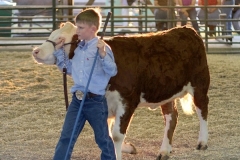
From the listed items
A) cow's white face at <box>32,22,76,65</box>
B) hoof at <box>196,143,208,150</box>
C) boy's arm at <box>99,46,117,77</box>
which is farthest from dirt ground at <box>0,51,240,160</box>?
boy's arm at <box>99,46,117,77</box>

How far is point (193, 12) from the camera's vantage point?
14.2m

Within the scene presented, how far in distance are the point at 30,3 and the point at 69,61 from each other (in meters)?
15.6

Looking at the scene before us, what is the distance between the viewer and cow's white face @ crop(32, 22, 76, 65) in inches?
173

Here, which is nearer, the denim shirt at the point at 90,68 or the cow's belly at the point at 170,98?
the denim shirt at the point at 90,68

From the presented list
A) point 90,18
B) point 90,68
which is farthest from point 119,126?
point 90,18

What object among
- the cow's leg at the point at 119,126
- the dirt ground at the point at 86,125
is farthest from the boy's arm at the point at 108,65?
the dirt ground at the point at 86,125

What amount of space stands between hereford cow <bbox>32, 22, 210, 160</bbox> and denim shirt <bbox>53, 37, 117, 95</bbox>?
302mm

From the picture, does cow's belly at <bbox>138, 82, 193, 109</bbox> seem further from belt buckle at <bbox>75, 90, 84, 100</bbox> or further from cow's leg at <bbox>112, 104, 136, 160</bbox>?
belt buckle at <bbox>75, 90, 84, 100</bbox>

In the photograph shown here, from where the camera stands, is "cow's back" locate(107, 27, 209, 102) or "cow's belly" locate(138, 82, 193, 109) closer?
"cow's back" locate(107, 27, 209, 102)

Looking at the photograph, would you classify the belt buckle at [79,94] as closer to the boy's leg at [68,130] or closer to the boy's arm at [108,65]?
the boy's leg at [68,130]

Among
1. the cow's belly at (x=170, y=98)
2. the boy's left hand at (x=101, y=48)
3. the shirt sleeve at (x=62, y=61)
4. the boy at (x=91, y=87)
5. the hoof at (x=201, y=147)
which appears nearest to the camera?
the boy's left hand at (x=101, y=48)

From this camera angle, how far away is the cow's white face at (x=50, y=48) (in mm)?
4402

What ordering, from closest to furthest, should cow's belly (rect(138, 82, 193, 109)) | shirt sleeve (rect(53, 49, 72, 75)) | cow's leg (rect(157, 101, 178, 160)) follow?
shirt sleeve (rect(53, 49, 72, 75)) < cow's belly (rect(138, 82, 193, 109)) < cow's leg (rect(157, 101, 178, 160))

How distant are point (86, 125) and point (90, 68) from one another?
2252 mm
